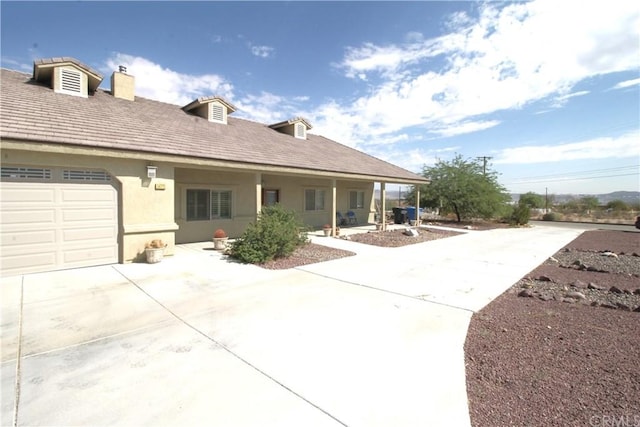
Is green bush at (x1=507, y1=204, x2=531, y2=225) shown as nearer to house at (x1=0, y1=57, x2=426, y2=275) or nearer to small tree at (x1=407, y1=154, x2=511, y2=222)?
small tree at (x1=407, y1=154, x2=511, y2=222)

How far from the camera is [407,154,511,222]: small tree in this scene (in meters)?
23.5

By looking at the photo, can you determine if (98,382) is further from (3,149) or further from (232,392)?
(3,149)

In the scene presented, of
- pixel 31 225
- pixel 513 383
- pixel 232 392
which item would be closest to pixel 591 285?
pixel 513 383

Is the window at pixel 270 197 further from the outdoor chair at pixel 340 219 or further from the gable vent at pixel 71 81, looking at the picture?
the gable vent at pixel 71 81

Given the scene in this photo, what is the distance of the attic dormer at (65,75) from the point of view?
965 cm

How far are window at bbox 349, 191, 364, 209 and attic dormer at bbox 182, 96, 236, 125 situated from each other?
366 inches

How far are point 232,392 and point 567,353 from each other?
4055mm

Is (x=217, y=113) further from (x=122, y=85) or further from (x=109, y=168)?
(x=109, y=168)

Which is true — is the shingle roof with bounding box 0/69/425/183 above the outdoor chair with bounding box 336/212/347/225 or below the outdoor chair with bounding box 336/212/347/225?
above

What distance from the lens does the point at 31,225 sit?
708 centimetres

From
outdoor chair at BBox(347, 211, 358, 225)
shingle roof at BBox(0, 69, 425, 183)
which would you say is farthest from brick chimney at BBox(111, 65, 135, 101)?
outdoor chair at BBox(347, 211, 358, 225)

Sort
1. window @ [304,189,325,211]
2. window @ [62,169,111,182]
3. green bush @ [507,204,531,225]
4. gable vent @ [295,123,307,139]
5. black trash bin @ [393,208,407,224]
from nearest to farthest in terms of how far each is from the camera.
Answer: window @ [62,169,111,182] < window @ [304,189,325,211] < gable vent @ [295,123,307,139] < black trash bin @ [393,208,407,224] < green bush @ [507,204,531,225]

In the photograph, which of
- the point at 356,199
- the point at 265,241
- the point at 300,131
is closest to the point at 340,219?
the point at 356,199

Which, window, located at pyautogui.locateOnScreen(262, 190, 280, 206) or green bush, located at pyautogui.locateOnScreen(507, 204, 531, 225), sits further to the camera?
green bush, located at pyautogui.locateOnScreen(507, 204, 531, 225)
